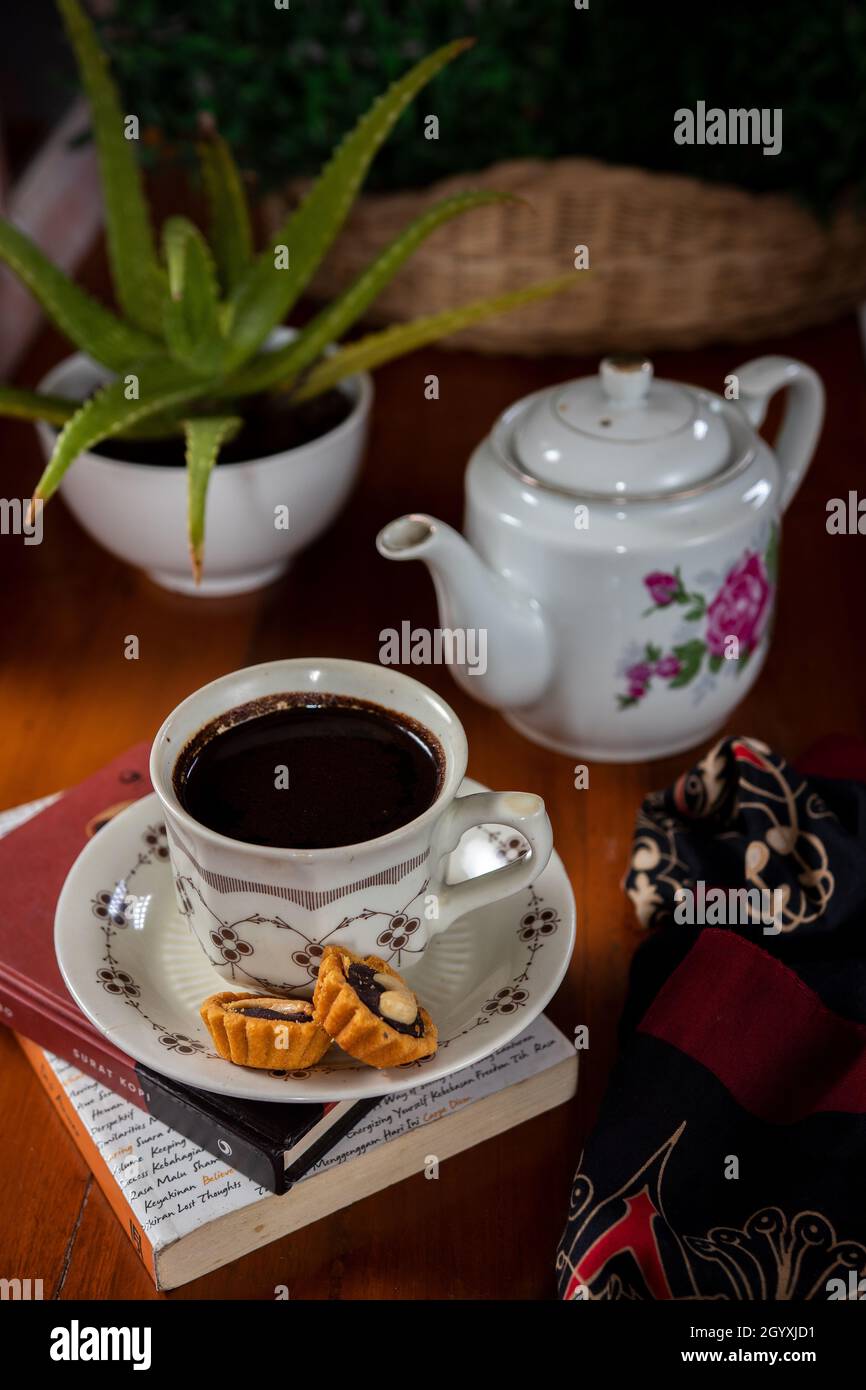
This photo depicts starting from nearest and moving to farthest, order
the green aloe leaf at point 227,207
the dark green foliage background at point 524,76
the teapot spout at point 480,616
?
the teapot spout at point 480,616, the green aloe leaf at point 227,207, the dark green foliage background at point 524,76

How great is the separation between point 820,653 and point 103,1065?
0.53 meters

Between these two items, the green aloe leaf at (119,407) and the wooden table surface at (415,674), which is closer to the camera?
the wooden table surface at (415,674)

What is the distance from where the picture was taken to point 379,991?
19.2 inches

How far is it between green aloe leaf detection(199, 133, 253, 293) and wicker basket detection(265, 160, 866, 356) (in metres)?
0.21

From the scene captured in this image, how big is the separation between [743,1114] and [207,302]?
1.84 feet

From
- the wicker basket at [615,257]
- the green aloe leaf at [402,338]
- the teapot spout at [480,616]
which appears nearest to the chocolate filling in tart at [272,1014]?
the teapot spout at [480,616]

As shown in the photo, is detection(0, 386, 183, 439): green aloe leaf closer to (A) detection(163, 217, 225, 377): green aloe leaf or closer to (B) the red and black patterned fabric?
(A) detection(163, 217, 225, 377): green aloe leaf

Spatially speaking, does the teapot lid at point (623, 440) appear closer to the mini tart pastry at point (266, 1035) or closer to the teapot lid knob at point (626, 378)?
the teapot lid knob at point (626, 378)

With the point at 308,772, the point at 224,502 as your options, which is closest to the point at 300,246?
the point at 224,502

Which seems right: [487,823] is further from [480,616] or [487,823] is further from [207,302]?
[207,302]

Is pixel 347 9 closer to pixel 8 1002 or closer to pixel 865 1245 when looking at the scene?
pixel 8 1002

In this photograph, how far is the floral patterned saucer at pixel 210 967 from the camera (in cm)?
47

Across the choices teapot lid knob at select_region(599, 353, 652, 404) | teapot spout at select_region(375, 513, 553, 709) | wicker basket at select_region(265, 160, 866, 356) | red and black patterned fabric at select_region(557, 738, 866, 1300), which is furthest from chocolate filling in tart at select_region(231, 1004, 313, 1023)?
wicker basket at select_region(265, 160, 866, 356)
